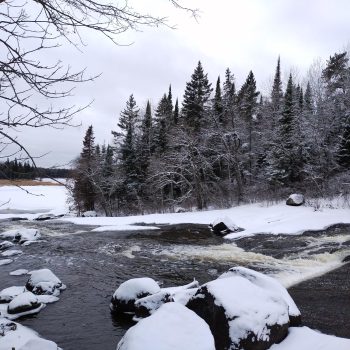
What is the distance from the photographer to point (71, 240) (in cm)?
1609

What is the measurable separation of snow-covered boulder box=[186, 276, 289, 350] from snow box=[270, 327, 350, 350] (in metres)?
0.12

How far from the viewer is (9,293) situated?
8422mm

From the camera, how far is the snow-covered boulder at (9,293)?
26.9ft

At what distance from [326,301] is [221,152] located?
78.0ft

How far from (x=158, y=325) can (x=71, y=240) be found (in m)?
12.6

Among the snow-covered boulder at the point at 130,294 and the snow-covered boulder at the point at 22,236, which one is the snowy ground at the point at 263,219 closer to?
the snow-covered boulder at the point at 22,236

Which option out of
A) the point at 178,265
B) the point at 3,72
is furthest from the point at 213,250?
the point at 3,72

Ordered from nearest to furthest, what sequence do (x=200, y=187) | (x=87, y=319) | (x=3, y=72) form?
(x=3, y=72), (x=87, y=319), (x=200, y=187)

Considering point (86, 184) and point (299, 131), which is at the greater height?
point (299, 131)

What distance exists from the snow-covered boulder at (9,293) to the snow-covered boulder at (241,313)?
4612 millimetres

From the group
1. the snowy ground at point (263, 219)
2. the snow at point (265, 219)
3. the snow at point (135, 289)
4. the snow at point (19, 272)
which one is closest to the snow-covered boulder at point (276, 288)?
the snow at point (135, 289)

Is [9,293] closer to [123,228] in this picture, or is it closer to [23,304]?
[23,304]

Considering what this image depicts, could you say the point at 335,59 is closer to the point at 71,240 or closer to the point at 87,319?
the point at 71,240

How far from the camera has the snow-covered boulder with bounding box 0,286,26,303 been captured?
8188 millimetres
